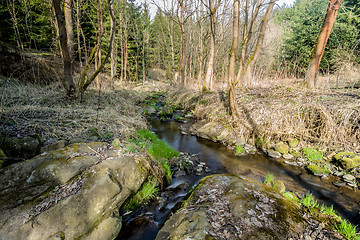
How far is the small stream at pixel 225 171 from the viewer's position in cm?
291

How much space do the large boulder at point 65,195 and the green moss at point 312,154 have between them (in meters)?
5.58

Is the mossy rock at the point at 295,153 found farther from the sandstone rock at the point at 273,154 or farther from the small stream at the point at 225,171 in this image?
the small stream at the point at 225,171

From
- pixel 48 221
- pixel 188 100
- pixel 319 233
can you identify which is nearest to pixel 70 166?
pixel 48 221

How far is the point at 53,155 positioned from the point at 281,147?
6768 mm

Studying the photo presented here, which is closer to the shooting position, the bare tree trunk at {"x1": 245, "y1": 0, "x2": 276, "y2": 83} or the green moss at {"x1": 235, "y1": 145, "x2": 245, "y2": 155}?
the green moss at {"x1": 235, "y1": 145, "x2": 245, "y2": 155}

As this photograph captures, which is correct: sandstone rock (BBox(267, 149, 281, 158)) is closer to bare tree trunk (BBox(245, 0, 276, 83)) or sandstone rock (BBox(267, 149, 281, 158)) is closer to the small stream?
the small stream

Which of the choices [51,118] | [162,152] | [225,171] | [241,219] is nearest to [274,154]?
[225,171]

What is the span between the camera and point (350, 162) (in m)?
4.58

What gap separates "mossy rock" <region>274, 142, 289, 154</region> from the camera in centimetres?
584

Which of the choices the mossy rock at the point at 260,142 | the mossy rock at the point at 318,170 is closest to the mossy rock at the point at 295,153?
the mossy rock at the point at 318,170

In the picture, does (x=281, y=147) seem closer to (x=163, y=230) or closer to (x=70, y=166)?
(x=163, y=230)

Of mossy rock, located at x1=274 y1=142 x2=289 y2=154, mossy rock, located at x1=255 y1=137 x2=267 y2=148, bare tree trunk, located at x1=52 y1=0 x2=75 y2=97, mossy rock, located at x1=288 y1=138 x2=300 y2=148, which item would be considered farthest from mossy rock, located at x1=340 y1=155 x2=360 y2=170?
bare tree trunk, located at x1=52 y1=0 x2=75 y2=97

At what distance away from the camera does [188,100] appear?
1230cm

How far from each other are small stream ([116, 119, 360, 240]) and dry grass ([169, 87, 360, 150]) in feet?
4.27
